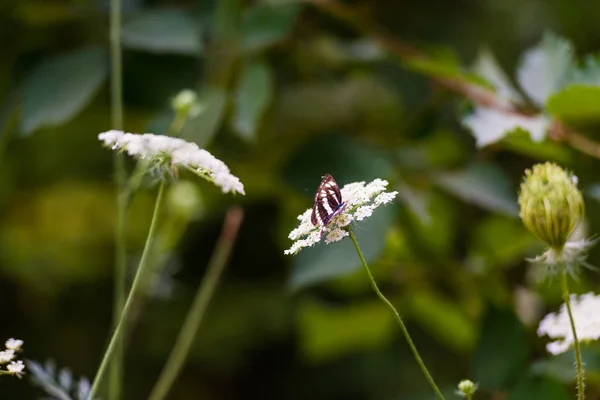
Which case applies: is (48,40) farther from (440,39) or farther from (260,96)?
(440,39)

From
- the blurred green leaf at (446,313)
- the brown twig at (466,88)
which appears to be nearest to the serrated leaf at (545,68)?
the brown twig at (466,88)

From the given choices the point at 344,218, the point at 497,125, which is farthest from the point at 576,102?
the point at 344,218

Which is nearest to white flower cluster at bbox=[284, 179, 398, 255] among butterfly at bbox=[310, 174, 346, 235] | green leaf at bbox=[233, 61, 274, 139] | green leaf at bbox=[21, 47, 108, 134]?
butterfly at bbox=[310, 174, 346, 235]

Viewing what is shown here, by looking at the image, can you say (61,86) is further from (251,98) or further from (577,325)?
(577,325)

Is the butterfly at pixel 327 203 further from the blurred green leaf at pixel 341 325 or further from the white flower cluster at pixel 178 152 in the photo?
the blurred green leaf at pixel 341 325

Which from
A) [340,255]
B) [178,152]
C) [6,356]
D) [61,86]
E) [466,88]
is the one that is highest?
[466,88]

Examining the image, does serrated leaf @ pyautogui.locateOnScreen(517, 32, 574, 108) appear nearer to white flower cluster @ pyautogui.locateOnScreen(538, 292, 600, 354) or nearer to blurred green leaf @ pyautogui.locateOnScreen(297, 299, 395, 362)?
white flower cluster @ pyautogui.locateOnScreen(538, 292, 600, 354)

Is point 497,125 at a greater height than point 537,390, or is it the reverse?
point 497,125
